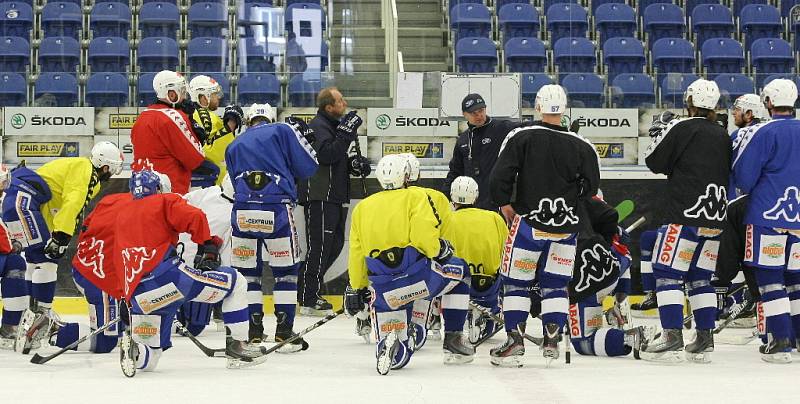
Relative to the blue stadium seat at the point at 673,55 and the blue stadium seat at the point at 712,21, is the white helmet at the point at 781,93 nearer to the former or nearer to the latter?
the blue stadium seat at the point at 673,55

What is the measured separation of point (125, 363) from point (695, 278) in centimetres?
299

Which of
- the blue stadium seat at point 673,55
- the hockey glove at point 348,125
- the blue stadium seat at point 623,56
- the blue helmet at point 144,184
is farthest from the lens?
the blue stadium seat at point 673,55

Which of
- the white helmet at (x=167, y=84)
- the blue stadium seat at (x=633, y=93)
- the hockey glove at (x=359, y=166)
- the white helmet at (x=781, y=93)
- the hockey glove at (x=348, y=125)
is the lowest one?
the hockey glove at (x=359, y=166)

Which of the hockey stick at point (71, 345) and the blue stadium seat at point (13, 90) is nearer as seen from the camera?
the hockey stick at point (71, 345)

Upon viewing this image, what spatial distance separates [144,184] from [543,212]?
197 centimetres

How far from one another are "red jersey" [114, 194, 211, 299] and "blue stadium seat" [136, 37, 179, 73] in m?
6.05

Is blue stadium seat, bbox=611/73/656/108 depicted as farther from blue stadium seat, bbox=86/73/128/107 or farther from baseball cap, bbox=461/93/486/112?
blue stadium seat, bbox=86/73/128/107

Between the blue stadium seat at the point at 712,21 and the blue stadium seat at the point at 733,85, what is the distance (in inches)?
98.4

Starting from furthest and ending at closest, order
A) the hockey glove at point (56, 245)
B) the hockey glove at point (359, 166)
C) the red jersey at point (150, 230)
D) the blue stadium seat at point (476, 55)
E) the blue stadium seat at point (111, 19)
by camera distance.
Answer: the blue stadium seat at point (476, 55), the blue stadium seat at point (111, 19), the hockey glove at point (359, 166), the hockey glove at point (56, 245), the red jersey at point (150, 230)

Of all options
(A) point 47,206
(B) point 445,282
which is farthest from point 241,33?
(B) point 445,282

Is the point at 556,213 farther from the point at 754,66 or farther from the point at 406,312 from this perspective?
the point at 754,66

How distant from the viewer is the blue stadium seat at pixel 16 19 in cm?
1296

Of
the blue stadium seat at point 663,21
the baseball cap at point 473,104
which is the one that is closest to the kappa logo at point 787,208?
the baseball cap at point 473,104

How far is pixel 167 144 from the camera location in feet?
28.1
